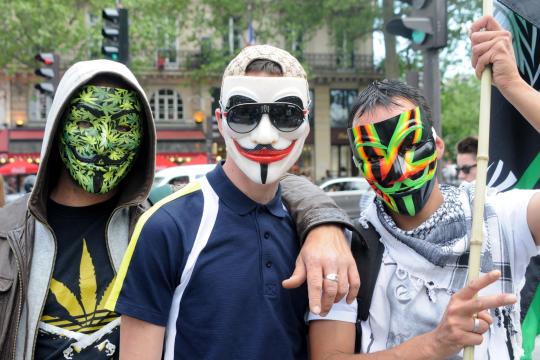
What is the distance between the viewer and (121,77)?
239cm

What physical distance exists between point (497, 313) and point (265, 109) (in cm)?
105

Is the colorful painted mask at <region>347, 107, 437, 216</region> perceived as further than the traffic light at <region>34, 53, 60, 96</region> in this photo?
No

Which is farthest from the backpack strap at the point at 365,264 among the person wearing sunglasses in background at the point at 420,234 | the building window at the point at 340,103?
the building window at the point at 340,103

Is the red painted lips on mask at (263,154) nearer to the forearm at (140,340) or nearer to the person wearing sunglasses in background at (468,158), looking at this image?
the forearm at (140,340)

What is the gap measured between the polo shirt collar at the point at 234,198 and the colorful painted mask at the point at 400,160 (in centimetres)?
35

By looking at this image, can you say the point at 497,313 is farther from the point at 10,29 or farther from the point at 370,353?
the point at 10,29

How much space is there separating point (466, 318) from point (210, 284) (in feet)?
2.59

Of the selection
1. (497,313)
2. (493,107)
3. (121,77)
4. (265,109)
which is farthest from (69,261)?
(493,107)

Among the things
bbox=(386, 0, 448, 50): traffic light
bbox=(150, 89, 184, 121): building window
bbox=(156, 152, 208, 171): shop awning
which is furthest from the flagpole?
bbox=(150, 89, 184, 121): building window

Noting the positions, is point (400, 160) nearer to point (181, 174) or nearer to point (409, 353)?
point (409, 353)

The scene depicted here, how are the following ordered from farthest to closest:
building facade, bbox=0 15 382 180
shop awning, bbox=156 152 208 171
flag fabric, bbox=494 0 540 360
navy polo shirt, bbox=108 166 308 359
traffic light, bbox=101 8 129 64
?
building facade, bbox=0 15 382 180 < shop awning, bbox=156 152 208 171 < traffic light, bbox=101 8 129 64 < flag fabric, bbox=494 0 540 360 < navy polo shirt, bbox=108 166 308 359

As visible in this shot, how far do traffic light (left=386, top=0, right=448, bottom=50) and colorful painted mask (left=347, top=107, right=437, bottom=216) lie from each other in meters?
3.47

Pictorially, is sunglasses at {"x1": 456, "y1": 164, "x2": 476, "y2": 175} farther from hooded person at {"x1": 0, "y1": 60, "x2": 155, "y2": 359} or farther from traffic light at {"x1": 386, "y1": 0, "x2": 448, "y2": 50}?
hooded person at {"x1": 0, "y1": 60, "x2": 155, "y2": 359}

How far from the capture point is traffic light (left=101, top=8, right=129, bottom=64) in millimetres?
8023
